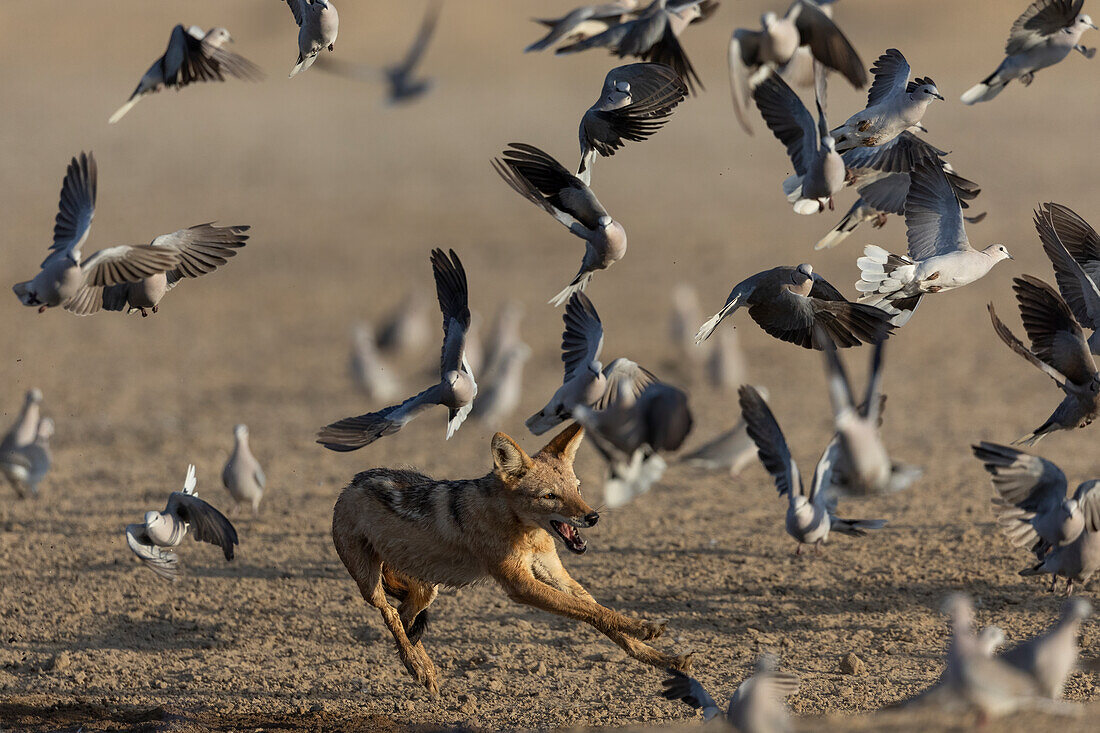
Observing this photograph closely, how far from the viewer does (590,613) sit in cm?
648

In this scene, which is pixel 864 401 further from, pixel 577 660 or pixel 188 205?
pixel 188 205

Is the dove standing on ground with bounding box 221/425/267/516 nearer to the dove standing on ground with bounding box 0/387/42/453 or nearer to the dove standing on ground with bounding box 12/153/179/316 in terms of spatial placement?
the dove standing on ground with bounding box 0/387/42/453

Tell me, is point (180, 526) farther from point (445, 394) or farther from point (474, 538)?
point (445, 394)

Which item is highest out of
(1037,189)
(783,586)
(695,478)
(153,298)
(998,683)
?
(153,298)

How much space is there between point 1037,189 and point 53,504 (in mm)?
17093

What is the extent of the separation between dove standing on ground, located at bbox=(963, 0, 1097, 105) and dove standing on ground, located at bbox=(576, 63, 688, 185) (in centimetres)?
158

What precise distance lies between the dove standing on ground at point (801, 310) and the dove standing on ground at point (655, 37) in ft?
4.36

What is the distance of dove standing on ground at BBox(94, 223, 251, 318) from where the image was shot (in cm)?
657

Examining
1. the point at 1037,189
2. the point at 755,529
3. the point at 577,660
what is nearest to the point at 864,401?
the point at 577,660

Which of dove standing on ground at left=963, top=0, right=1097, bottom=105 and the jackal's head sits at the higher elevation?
dove standing on ground at left=963, top=0, right=1097, bottom=105

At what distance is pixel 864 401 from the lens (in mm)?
6445

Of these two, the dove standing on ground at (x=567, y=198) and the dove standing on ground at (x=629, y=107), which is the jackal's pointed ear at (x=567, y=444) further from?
the dove standing on ground at (x=629, y=107)

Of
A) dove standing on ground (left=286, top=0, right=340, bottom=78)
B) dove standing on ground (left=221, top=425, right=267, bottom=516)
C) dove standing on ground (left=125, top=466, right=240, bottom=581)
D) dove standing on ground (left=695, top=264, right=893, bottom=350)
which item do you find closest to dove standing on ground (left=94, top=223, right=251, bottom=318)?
dove standing on ground (left=286, top=0, right=340, bottom=78)

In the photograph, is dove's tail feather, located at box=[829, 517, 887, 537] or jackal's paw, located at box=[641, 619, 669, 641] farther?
dove's tail feather, located at box=[829, 517, 887, 537]
